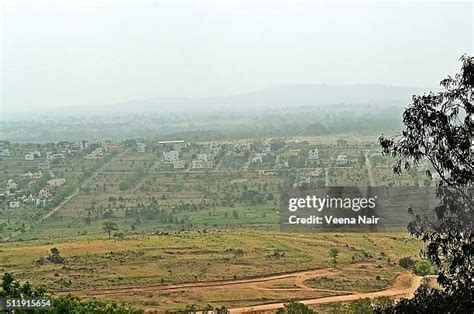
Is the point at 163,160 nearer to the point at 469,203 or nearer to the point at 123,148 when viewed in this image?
the point at 123,148

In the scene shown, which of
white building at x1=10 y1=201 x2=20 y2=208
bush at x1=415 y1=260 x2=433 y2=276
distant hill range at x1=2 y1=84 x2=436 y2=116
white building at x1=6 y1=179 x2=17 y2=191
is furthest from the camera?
distant hill range at x1=2 y1=84 x2=436 y2=116

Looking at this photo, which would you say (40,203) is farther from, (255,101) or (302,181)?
(255,101)

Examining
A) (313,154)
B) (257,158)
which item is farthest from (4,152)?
(313,154)

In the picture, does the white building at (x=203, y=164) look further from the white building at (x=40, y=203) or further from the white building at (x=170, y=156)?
the white building at (x=40, y=203)

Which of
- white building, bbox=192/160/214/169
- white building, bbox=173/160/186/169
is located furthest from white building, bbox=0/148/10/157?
white building, bbox=192/160/214/169

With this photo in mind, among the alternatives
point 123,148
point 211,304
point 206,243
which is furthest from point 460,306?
point 123,148

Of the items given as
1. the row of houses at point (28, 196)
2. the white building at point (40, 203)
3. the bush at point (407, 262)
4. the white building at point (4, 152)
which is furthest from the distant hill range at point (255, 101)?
the bush at point (407, 262)

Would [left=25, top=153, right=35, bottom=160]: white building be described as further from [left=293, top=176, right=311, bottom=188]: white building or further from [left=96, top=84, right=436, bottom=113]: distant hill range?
[left=96, top=84, right=436, bottom=113]: distant hill range
